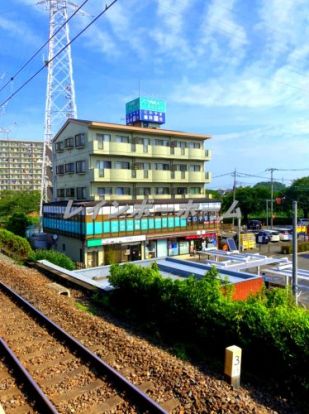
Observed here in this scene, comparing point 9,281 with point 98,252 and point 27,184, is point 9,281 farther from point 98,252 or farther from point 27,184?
point 27,184

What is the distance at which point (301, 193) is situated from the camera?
67.5 metres

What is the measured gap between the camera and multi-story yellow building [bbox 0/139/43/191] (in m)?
123

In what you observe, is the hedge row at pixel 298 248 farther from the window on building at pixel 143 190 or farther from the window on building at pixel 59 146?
the window on building at pixel 59 146

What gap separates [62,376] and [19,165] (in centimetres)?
12786

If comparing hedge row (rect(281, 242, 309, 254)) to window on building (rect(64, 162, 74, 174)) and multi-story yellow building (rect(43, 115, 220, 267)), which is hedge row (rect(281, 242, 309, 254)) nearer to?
multi-story yellow building (rect(43, 115, 220, 267))

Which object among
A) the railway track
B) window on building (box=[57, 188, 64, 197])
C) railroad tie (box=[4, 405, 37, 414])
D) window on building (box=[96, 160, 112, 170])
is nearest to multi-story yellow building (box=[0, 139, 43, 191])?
window on building (box=[57, 188, 64, 197])

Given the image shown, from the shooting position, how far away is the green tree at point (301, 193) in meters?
66.6

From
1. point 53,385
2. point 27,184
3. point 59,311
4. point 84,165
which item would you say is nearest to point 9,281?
point 59,311

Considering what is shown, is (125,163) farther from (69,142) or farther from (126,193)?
(69,142)

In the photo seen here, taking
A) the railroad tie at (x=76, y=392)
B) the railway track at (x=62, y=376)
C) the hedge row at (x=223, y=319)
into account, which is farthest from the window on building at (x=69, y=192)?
the railroad tie at (x=76, y=392)

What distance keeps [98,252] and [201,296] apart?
20074 mm

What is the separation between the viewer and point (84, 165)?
3166 centimetres

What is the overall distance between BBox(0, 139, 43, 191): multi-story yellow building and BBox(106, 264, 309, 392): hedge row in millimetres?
118731

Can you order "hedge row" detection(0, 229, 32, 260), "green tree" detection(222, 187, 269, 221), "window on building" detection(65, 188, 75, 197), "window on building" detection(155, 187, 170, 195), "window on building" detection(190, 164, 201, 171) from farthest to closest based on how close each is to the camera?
"green tree" detection(222, 187, 269, 221) → "window on building" detection(190, 164, 201, 171) → "window on building" detection(155, 187, 170, 195) → "window on building" detection(65, 188, 75, 197) → "hedge row" detection(0, 229, 32, 260)
